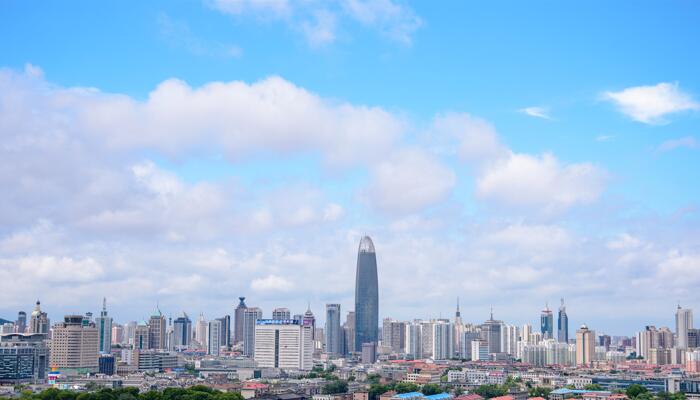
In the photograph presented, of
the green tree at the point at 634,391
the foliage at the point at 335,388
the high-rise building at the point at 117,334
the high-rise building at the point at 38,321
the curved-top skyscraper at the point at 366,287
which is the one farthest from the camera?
the high-rise building at the point at 117,334

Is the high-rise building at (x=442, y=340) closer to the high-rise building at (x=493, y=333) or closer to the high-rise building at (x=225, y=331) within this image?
the high-rise building at (x=493, y=333)

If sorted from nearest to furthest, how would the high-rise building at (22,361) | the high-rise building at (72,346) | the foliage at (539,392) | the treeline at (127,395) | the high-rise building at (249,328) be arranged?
the treeline at (127,395)
the foliage at (539,392)
the high-rise building at (22,361)
the high-rise building at (72,346)
the high-rise building at (249,328)

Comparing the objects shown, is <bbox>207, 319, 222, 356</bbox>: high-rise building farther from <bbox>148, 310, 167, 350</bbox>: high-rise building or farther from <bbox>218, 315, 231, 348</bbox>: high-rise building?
<bbox>148, 310, 167, 350</bbox>: high-rise building

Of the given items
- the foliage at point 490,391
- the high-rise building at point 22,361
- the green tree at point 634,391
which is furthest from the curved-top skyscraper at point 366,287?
the green tree at point 634,391

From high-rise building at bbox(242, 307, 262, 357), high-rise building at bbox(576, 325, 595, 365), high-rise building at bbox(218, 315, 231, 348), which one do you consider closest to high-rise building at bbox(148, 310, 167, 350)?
high-rise building at bbox(242, 307, 262, 357)

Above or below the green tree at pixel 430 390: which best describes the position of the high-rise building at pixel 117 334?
above

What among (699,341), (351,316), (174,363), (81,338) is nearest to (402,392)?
(81,338)
